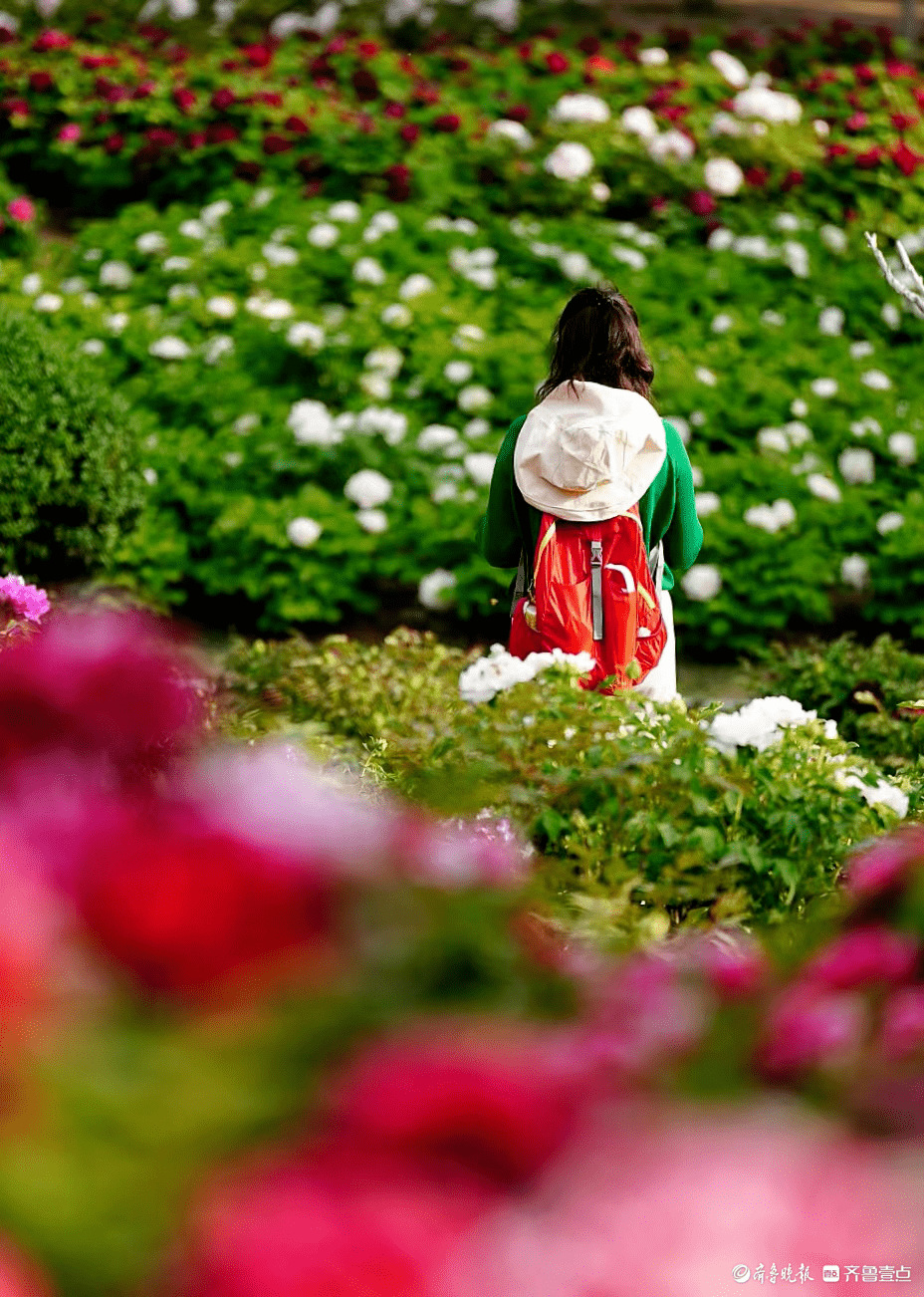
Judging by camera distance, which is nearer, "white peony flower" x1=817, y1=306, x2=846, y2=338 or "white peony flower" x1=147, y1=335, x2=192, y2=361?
"white peony flower" x1=147, y1=335, x2=192, y2=361

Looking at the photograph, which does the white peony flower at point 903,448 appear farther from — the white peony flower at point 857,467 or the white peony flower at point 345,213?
the white peony flower at point 345,213

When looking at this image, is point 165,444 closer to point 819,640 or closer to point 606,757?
point 819,640

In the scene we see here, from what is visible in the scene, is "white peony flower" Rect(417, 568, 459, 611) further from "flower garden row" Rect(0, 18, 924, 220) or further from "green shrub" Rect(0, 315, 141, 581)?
"flower garden row" Rect(0, 18, 924, 220)

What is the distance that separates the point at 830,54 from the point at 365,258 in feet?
15.9

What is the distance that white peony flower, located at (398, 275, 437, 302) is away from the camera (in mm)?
7383

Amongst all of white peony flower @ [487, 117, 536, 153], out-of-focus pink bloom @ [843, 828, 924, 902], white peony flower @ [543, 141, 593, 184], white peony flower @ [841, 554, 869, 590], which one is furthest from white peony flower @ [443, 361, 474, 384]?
out-of-focus pink bloom @ [843, 828, 924, 902]

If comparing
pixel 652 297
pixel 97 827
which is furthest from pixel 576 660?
pixel 652 297

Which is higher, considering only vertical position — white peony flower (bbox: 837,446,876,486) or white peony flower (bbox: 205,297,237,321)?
white peony flower (bbox: 205,297,237,321)

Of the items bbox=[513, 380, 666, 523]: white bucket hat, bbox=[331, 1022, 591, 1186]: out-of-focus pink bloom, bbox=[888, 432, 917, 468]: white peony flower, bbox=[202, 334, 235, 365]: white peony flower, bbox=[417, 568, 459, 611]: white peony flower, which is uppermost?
bbox=[331, 1022, 591, 1186]: out-of-focus pink bloom

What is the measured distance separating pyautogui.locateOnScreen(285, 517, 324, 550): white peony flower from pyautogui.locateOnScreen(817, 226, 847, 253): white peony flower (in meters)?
3.59

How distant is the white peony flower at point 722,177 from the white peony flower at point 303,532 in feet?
12.1

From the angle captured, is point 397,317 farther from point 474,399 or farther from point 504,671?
point 504,671

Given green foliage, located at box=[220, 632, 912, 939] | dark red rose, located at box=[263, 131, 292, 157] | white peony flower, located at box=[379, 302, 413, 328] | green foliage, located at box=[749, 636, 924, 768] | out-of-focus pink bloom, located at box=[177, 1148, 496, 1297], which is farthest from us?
dark red rose, located at box=[263, 131, 292, 157]

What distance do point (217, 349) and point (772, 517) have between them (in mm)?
2649
